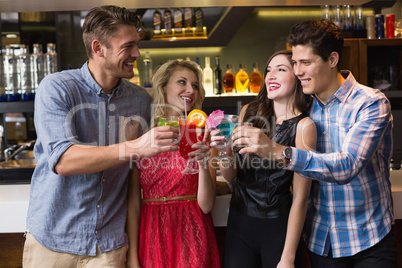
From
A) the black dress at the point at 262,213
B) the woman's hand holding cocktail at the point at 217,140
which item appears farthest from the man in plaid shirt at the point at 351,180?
the woman's hand holding cocktail at the point at 217,140

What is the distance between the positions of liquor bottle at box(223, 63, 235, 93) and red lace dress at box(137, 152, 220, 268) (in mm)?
2479

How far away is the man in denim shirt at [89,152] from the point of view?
1773 mm

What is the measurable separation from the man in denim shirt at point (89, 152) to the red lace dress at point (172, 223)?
3.8 inches

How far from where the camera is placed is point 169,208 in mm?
2045

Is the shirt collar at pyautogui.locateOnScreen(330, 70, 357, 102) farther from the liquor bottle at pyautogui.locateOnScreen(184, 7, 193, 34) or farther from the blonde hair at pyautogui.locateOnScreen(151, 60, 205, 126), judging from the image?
the liquor bottle at pyautogui.locateOnScreen(184, 7, 193, 34)

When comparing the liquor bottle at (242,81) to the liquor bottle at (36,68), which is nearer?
the liquor bottle at (36,68)

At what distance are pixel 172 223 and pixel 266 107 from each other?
0.65 m

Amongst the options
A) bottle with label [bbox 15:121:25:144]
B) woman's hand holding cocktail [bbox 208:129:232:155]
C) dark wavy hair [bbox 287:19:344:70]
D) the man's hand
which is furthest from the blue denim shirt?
bottle with label [bbox 15:121:25:144]

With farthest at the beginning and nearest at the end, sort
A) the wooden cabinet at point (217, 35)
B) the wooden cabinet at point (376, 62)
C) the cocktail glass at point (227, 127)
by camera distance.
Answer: the wooden cabinet at point (376, 62)
the wooden cabinet at point (217, 35)
the cocktail glass at point (227, 127)

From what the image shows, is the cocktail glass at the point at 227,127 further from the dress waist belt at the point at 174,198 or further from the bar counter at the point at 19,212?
the bar counter at the point at 19,212

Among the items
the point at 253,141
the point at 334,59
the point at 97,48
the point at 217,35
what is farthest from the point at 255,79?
the point at 253,141

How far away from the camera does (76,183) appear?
1.89 metres

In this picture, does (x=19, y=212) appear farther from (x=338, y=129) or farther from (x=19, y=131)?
(x=19, y=131)

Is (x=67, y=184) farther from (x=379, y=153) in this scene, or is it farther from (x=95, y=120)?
(x=379, y=153)
